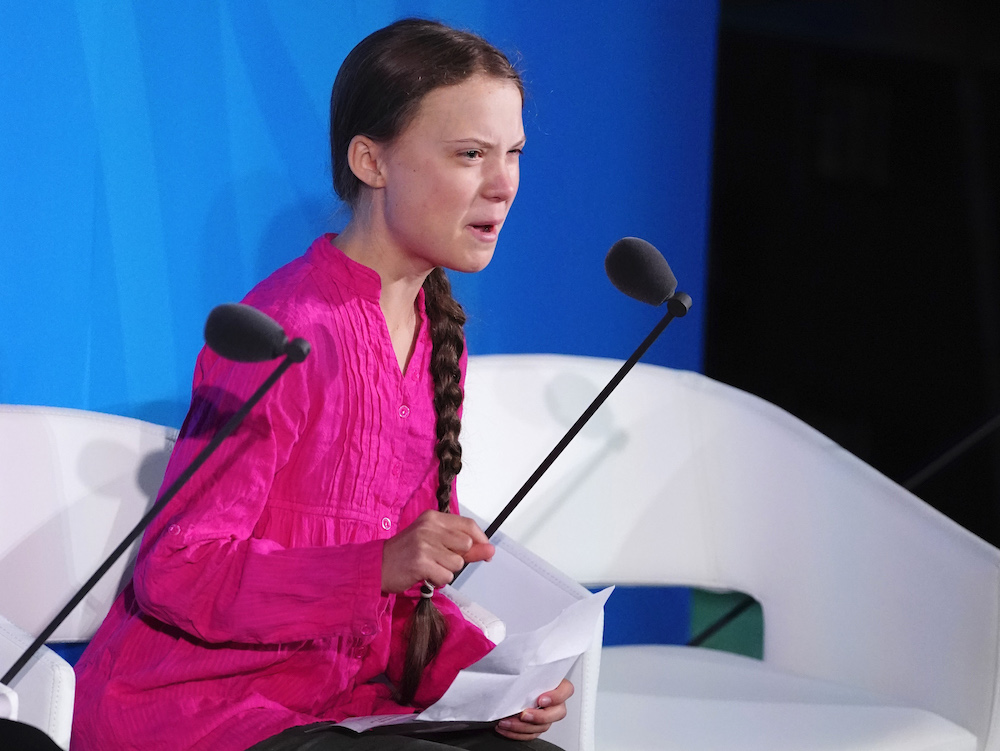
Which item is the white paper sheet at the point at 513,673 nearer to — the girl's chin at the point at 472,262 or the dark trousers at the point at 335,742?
the dark trousers at the point at 335,742

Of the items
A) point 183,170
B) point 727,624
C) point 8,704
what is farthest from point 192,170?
point 727,624

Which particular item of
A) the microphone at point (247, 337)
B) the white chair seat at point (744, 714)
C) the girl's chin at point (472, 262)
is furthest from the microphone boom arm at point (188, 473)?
the white chair seat at point (744, 714)

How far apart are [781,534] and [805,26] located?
1079 mm

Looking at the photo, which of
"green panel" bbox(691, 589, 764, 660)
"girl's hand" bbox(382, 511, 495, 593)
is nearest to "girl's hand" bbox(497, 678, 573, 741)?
"girl's hand" bbox(382, 511, 495, 593)

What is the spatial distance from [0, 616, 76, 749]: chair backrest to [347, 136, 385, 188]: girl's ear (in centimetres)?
53

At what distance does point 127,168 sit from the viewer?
157 cm

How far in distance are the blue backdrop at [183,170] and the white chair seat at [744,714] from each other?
26.3 inches

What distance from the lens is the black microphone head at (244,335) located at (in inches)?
35.4

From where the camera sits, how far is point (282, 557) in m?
1.03

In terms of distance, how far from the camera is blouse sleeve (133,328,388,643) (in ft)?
3.31

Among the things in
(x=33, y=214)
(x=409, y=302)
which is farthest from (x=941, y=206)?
(x=33, y=214)

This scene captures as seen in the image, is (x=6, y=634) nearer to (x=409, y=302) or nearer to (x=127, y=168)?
(x=409, y=302)

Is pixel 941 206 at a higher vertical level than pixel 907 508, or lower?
higher

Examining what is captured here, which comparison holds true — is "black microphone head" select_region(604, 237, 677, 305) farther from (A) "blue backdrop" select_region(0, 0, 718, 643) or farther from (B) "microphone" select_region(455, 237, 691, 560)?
(A) "blue backdrop" select_region(0, 0, 718, 643)
